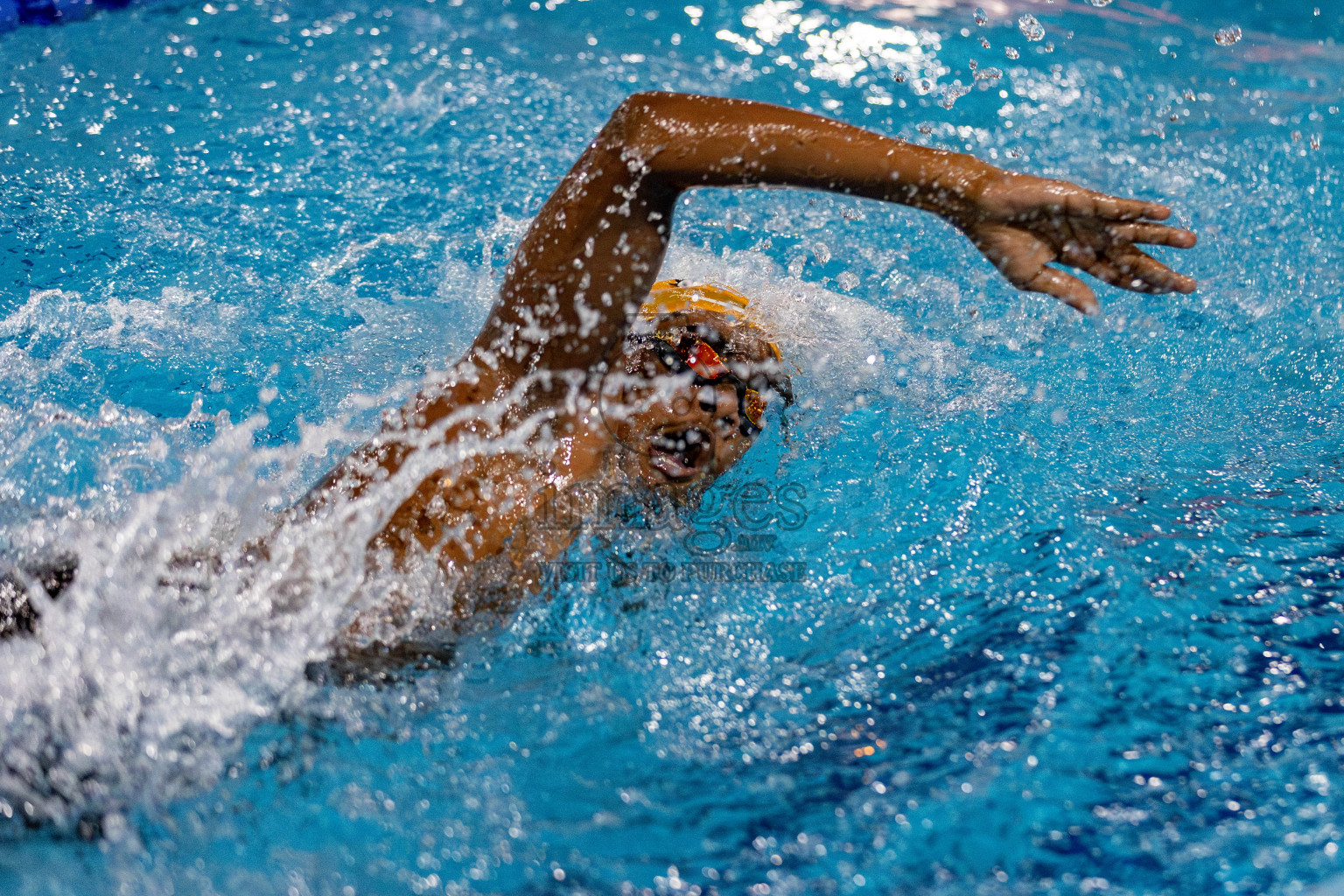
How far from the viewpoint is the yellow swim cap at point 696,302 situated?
2717mm

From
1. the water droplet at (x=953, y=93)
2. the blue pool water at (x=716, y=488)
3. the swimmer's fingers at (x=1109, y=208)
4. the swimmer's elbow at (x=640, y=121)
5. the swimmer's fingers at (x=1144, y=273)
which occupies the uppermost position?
the swimmer's elbow at (x=640, y=121)

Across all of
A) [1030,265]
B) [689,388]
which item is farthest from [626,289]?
[1030,265]

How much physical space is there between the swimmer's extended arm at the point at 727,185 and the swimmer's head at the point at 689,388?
0.58 feet

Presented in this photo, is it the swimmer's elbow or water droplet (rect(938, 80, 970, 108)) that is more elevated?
the swimmer's elbow

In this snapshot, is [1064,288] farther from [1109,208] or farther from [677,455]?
[677,455]

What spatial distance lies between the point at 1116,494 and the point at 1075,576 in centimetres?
51

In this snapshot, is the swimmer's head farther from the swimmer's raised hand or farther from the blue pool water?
the swimmer's raised hand

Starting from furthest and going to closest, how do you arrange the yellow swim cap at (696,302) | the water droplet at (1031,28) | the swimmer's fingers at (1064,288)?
the water droplet at (1031,28), the yellow swim cap at (696,302), the swimmer's fingers at (1064,288)

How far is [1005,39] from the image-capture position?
5.55 m

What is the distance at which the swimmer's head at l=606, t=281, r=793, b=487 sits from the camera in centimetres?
238

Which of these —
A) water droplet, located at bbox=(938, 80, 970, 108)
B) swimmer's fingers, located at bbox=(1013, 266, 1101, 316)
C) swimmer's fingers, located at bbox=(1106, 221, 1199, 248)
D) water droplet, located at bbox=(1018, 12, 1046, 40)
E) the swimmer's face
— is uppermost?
swimmer's fingers, located at bbox=(1106, 221, 1199, 248)

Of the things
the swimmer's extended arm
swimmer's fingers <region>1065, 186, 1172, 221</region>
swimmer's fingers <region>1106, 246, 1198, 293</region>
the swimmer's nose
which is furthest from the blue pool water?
swimmer's fingers <region>1065, 186, 1172, 221</region>

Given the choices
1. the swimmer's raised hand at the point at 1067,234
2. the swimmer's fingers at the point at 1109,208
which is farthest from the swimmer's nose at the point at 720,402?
the swimmer's fingers at the point at 1109,208

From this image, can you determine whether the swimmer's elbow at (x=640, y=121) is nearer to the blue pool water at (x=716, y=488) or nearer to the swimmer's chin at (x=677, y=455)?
the swimmer's chin at (x=677, y=455)
